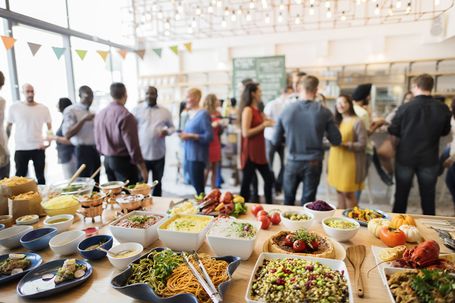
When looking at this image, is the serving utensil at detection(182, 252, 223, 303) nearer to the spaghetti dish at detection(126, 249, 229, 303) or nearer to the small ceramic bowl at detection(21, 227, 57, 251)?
the spaghetti dish at detection(126, 249, 229, 303)

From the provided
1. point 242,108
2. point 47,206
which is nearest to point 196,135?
point 242,108

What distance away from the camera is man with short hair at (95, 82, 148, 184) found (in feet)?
8.67

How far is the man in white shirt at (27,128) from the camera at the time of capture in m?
3.47

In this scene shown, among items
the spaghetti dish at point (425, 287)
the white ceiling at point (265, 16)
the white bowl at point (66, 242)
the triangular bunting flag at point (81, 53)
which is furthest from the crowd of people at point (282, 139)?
the white ceiling at point (265, 16)

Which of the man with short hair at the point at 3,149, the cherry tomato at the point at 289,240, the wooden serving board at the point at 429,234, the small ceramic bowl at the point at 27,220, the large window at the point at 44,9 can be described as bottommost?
the wooden serving board at the point at 429,234

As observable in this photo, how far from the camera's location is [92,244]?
1396 millimetres

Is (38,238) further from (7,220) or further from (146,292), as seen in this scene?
(146,292)

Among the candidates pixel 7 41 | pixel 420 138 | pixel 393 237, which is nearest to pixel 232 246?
pixel 393 237

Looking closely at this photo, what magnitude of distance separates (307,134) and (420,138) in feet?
3.46

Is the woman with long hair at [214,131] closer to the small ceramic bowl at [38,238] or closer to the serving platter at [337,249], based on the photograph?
the small ceramic bowl at [38,238]

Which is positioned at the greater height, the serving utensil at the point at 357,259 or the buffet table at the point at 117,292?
the serving utensil at the point at 357,259

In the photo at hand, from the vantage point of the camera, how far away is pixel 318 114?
2.58 metres

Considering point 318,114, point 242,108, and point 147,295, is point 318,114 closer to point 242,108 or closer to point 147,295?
point 242,108

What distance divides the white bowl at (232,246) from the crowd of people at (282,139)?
1.57m
